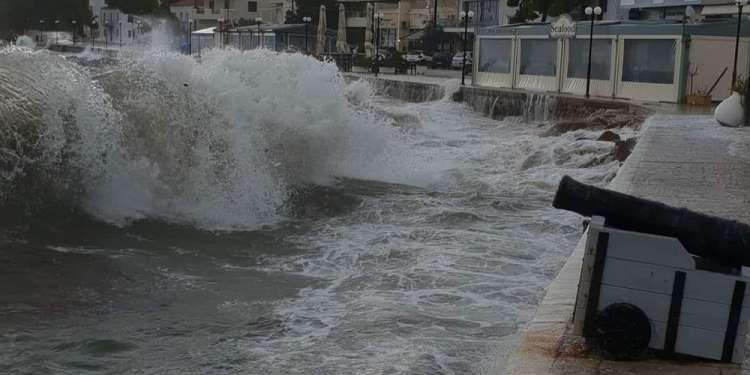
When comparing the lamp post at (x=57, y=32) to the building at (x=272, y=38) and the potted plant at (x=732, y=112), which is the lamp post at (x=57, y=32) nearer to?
the building at (x=272, y=38)

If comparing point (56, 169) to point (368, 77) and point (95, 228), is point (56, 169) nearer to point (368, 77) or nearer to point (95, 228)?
point (95, 228)

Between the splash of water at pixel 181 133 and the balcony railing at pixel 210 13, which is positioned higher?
the balcony railing at pixel 210 13

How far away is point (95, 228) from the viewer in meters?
9.12

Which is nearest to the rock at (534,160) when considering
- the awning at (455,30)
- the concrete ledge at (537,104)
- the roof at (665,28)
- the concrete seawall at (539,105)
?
the concrete seawall at (539,105)

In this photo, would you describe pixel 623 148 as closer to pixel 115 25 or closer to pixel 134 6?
pixel 134 6

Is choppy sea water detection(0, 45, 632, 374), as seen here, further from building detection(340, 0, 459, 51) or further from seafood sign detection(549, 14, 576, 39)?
building detection(340, 0, 459, 51)

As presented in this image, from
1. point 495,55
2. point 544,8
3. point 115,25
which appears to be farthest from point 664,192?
point 115,25

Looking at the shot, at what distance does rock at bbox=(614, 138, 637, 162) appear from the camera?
14.6 m

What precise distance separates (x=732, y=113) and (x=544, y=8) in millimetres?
23723

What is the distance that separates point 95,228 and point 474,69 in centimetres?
2396

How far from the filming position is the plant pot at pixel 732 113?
633 inches

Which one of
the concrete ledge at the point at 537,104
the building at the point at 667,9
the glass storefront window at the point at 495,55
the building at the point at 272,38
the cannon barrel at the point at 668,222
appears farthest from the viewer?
the building at the point at 272,38

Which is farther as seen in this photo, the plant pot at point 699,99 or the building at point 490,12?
the building at point 490,12

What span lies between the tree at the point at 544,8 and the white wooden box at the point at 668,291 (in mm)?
34868
